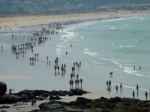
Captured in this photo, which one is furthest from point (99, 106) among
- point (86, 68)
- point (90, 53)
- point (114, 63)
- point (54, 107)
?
point (90, 53)

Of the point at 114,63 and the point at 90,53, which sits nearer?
the point at 114,63

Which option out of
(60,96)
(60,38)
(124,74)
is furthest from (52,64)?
(60,38)

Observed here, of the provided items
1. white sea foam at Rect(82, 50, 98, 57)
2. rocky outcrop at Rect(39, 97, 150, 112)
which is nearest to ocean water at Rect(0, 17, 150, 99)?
white sea foam at Rect(82, 50, 98, 57)

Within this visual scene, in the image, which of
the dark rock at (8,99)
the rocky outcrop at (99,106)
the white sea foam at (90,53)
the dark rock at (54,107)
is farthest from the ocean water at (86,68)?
the dark rock at (54,107)

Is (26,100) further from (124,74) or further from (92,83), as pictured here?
(124,74)

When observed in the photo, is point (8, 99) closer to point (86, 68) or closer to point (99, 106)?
point (99, 106)

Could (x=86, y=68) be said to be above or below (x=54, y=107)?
below

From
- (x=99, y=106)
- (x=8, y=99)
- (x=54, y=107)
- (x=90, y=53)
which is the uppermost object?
(x=54, y=107)

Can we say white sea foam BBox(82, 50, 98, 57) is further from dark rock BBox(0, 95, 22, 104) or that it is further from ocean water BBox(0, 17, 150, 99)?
dark rock BBox(0, 95, 22, 104)

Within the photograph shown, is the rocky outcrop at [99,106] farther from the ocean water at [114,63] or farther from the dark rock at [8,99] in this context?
the ocean water at [114,63]

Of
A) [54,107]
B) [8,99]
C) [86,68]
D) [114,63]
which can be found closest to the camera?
[54,107]

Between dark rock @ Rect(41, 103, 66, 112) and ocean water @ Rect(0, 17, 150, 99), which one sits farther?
ocean water @ Rect(0, 17, 150, 99)

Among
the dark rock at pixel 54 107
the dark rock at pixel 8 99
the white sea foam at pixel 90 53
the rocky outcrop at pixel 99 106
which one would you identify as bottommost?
the white sea foam at pixel 90 53
